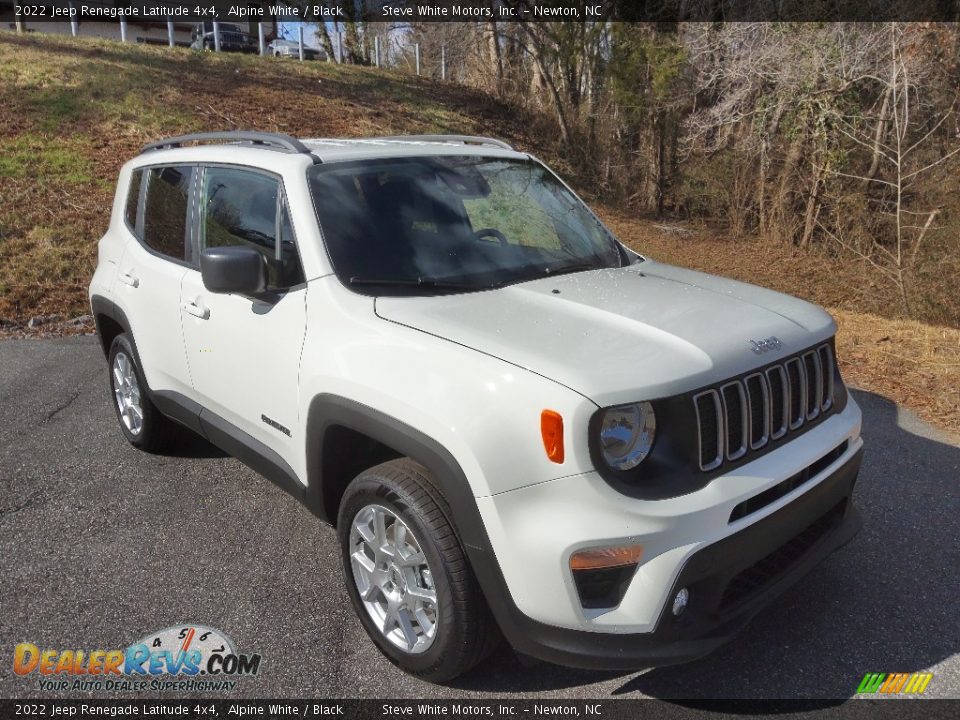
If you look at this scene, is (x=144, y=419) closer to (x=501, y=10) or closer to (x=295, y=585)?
(x=295, y=585)

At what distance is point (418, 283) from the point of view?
3.10m

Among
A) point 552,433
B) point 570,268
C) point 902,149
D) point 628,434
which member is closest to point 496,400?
point 552,433

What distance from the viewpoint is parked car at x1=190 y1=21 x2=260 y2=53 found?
93.6ft

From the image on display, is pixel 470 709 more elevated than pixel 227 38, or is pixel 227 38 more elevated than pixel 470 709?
pixel 227 38

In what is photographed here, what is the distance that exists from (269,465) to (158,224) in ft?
5.77

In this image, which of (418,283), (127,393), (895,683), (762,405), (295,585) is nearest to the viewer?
(762,405)

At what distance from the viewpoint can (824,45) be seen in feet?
40.8

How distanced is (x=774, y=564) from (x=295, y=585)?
201 centimetres

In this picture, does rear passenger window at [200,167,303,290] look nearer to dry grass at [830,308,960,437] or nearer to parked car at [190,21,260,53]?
dry grass at [830,308,960,437]

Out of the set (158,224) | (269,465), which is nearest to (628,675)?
(269,465)

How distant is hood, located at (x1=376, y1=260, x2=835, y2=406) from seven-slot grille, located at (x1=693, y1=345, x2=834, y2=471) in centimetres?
6

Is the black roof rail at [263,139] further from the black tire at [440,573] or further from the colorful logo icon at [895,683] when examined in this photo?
the colorful logo icon at [895,683]

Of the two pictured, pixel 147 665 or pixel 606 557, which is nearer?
pixel 606 557

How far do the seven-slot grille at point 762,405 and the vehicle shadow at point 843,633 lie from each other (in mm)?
865
